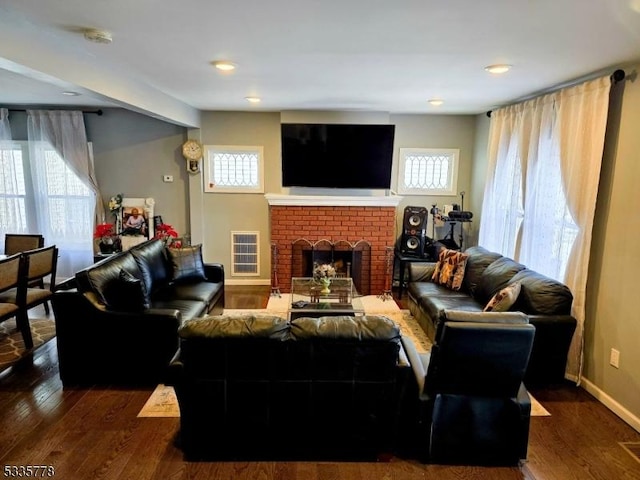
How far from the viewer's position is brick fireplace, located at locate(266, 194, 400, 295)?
17.7 ft

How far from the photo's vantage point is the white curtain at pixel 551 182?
306cm

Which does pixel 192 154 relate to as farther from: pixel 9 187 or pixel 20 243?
pixel 9 187

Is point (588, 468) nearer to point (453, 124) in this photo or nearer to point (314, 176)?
point (314, 176)

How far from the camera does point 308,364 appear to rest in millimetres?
2150

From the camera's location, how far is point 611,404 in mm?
2891

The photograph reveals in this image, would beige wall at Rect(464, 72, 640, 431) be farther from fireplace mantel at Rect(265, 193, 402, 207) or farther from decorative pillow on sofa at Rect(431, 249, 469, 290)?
fireplace mantel at Rect(265, 193, 402, 207)

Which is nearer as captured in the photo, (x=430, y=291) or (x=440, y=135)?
(x=430, y=291)

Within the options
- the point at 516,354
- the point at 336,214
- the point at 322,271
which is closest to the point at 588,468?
the point at 516,354

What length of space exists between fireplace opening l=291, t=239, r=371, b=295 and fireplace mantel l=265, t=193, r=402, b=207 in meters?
0.51

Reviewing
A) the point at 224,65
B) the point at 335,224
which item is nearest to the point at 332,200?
the point at 335,224

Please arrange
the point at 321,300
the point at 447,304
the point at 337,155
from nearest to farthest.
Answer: the point at 447,304 < the point at 321,300 < the point at 337,155

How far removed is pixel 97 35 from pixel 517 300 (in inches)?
138

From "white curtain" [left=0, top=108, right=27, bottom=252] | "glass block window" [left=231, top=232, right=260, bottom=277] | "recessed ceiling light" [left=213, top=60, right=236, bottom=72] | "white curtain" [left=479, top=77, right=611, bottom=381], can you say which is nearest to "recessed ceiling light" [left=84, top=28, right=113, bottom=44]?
"recessed ceiling light" [left=213, top=60, right=236, bottom=72]

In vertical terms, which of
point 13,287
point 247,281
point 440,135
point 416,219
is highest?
point 440,135
